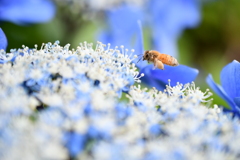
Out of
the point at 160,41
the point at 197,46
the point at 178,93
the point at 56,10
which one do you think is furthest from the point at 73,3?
the point at 178,93

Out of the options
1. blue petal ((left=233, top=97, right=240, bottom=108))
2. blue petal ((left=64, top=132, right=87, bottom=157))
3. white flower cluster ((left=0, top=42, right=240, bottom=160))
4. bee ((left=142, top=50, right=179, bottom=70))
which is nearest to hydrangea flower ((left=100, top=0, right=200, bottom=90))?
bee ((left=142, top=50, right=179, bottom=70))

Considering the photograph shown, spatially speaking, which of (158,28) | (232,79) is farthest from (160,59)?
(158,28)

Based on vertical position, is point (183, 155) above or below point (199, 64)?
below

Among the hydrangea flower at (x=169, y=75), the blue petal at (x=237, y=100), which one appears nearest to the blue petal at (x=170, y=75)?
the hydrangea flower at (x=169, y=75)

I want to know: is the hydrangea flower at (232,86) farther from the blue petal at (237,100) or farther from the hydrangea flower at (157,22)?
the hydrangea flower at (157,22)

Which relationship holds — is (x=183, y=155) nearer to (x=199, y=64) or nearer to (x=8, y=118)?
(x=8, y=118)

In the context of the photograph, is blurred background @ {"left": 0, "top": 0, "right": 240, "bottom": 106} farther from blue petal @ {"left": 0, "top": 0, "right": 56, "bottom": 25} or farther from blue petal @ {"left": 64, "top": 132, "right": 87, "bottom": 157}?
blue petal @ {"left": 64, "top": 132, "right": 87, "bottom": 157}
